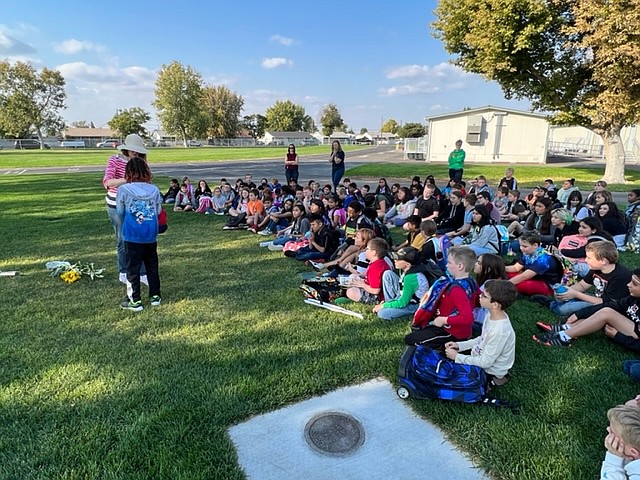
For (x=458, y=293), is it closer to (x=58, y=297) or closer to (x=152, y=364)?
(x=152, y=364)

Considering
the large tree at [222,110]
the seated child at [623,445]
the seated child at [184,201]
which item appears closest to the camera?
the seated child at [623,445]

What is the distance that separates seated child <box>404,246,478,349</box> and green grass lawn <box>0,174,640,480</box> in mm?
349

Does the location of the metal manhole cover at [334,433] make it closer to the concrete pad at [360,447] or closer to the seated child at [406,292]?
the concrete pad at [360,447]

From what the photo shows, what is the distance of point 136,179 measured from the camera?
4.41m

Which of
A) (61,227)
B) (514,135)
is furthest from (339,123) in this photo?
(61,227)

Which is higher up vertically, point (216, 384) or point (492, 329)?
point (492, 329)

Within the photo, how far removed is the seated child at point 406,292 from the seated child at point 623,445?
229 cm

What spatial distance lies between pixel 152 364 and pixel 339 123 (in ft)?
411

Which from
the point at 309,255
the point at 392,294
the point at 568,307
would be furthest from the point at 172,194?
the point at 568,307

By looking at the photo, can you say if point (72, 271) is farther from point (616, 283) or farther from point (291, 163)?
point (291, 163)

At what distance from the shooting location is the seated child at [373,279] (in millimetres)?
4715

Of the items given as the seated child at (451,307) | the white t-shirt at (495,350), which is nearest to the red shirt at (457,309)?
the seated child at (451,307)

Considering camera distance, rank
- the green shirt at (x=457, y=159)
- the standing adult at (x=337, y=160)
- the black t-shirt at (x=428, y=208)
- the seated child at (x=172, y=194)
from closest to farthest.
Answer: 1. the black t-shirt at (x=428, y=208)
2. the green shirt at (x=457, y=159)
3. the standing adult at (x=337, y=160)
4. the seated child at (x=172, y=194)

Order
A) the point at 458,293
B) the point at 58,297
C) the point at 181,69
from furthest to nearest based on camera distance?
the point at 181,69, the point at 58,297, the point at 458,293
